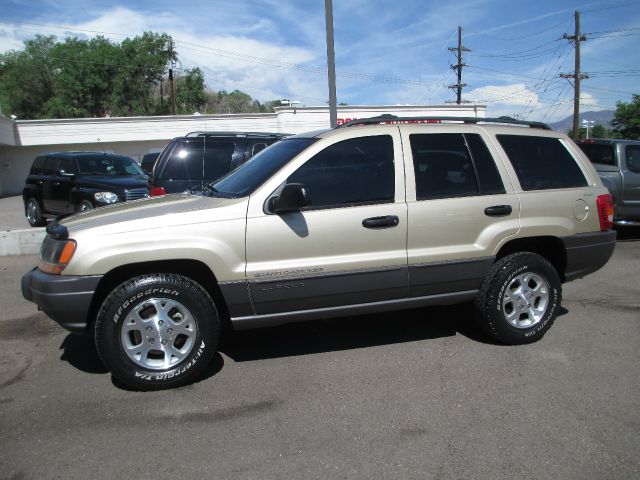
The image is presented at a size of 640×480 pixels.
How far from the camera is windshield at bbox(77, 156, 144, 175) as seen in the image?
11.3 m

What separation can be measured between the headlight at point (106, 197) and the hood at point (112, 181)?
15 cm

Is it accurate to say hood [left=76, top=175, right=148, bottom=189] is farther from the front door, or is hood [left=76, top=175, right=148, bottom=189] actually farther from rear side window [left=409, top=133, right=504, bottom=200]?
rear side window [left=409, top=133, right=504, bottom=200]

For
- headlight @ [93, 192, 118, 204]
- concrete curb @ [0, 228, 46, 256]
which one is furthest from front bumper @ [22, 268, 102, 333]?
headlight @ [93, 192, 118, 204]

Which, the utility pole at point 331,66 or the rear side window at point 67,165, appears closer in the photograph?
the utility pole at point 331,66

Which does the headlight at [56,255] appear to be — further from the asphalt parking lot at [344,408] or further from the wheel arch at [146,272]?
the asphalt parking lot at [344,408]

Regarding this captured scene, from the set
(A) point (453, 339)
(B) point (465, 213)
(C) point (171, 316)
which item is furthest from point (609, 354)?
(C) point (171, 316)

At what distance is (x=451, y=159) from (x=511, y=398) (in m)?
1.98

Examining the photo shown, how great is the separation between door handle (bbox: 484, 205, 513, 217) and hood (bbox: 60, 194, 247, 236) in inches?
80.5

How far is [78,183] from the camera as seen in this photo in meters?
10.7

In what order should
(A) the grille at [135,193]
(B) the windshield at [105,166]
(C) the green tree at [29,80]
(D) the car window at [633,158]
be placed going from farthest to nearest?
(C) the green tree at [29,80]
(B) the windshield at [105,166]
(A) the grille at [135,193]
(D) the car window at [633,158]

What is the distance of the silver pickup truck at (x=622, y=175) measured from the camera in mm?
9750

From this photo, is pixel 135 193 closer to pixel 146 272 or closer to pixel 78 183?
pixel 78 183

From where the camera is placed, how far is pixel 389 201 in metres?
4.21

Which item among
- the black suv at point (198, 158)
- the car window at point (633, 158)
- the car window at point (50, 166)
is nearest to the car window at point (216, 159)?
the black suv at point (198, 158)
